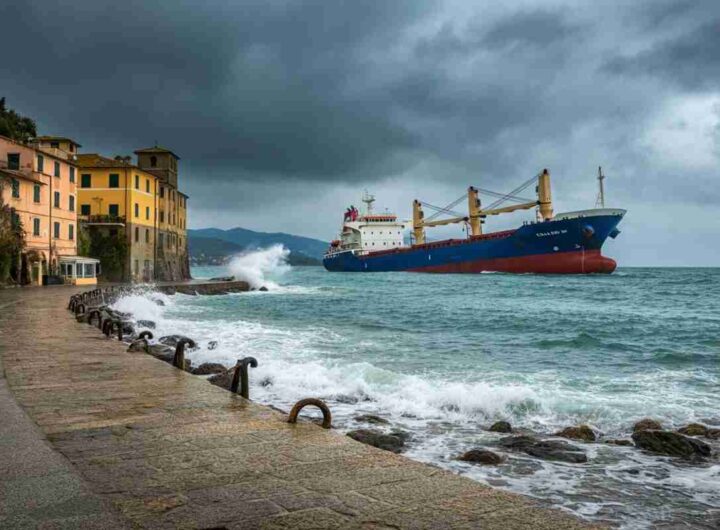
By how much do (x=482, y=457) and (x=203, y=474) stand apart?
304 centimetres

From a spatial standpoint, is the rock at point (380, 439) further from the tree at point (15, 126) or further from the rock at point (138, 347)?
the tree at point (15, 126)

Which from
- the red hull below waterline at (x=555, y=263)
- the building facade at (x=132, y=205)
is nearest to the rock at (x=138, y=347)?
the building facade at (x=132, y=205)

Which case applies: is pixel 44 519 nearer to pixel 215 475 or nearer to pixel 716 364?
pixel 215 475

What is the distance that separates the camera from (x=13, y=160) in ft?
99.4

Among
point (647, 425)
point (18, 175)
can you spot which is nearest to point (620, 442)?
point (647, 425)

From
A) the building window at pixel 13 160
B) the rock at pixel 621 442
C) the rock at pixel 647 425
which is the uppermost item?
the building window at pixel 13 160

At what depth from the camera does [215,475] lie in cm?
347

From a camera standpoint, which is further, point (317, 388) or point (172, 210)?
point (172, 210)

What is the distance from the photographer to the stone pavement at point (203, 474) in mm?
2838

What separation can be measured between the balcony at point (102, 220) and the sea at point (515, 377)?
16.9m

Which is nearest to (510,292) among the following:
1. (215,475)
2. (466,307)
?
(466,307)

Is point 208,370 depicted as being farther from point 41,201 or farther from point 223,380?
point 41,201

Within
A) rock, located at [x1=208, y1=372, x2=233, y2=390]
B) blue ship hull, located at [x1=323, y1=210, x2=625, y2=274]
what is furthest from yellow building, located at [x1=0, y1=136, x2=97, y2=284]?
blue ship hull, located at [x1=323, y1=210, x2=625, y2=274]

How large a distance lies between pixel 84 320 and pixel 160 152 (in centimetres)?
3592
